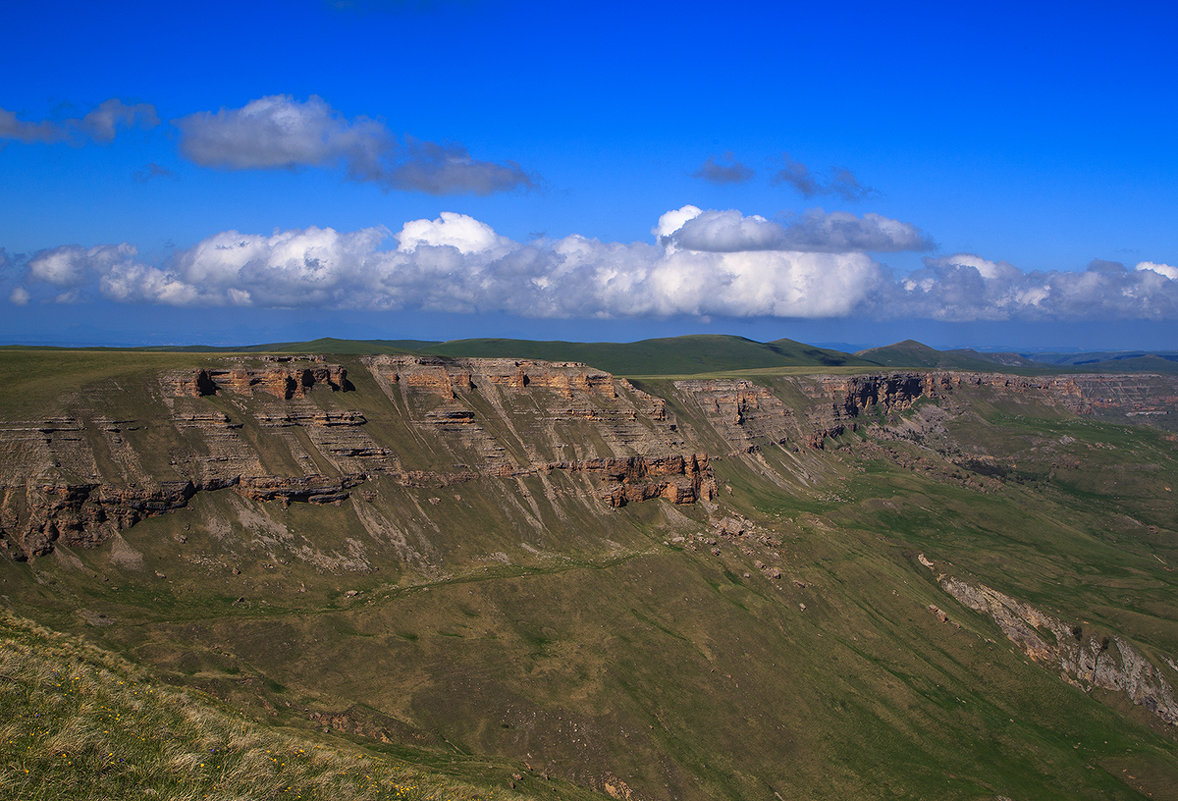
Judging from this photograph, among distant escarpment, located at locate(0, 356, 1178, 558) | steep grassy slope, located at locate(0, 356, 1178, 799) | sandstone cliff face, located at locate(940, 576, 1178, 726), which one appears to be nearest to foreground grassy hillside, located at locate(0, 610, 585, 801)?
steep grassy slope, located at locate(0, 356, 1178, 799)

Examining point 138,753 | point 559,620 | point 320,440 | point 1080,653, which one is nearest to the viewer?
point 138,753

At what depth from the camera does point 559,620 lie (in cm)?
10794

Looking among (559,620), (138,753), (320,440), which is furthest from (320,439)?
(138,753)

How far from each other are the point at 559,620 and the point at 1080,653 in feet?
336

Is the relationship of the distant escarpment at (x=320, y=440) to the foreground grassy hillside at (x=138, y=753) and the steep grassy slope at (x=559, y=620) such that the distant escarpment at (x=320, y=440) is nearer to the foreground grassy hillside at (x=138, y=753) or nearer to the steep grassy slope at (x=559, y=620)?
the steep grassy slope at (x=559, y=620)

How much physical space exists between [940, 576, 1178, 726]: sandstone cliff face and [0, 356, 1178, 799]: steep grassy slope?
7.67ft

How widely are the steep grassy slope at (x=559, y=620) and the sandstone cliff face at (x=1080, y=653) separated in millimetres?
2337

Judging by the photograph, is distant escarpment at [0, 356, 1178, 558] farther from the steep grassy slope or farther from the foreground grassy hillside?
the foreground grassy hillside

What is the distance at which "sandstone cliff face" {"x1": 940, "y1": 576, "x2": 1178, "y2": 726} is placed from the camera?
12800 cm

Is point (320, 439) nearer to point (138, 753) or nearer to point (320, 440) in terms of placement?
point (320, 440)

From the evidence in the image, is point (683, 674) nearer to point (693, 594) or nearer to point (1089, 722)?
point (693, 594)

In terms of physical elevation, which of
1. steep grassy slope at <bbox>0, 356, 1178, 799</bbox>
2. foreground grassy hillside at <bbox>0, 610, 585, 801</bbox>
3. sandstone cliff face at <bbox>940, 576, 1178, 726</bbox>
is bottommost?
sandstone cliff face at <bbox>940, 576, 1178, 726</bbox>

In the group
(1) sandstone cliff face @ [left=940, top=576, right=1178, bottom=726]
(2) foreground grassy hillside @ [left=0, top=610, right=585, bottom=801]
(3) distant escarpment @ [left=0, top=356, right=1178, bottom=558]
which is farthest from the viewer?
(1) sandstone cliff face @ [left=940, top=576, right=1178, bottom=726]

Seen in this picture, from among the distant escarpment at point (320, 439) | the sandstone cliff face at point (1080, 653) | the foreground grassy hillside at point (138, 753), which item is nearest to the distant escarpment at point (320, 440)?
the distant escarpment at point (320, 439)
